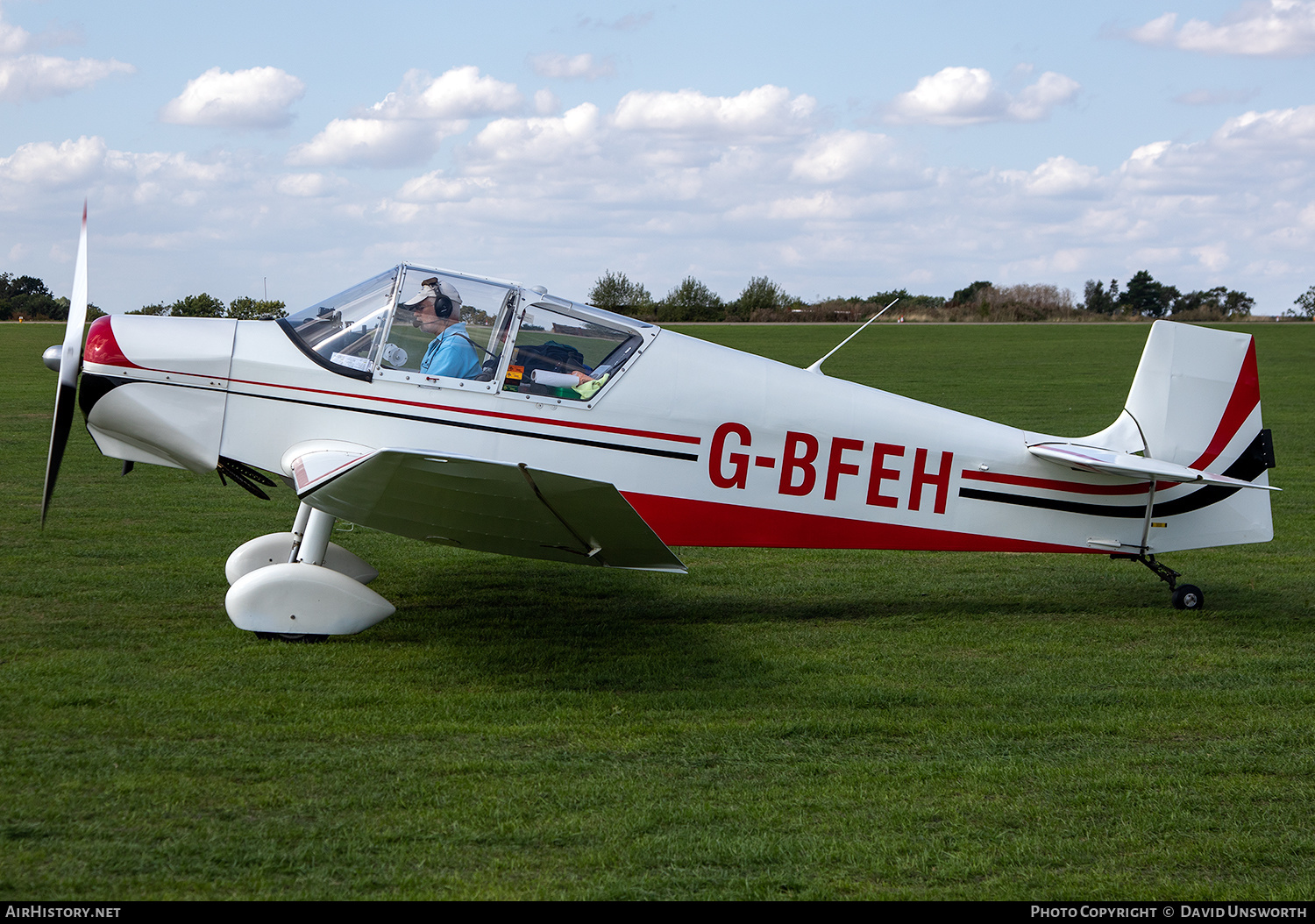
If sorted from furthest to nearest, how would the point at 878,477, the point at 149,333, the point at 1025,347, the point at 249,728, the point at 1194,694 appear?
the point at 1025,347 < the point at 878,477 < the point at 149,333 < the point at 1194,694 < the point at 249,728

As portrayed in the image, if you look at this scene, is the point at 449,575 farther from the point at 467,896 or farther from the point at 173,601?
the point at 467,896

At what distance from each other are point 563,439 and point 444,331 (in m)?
0.97

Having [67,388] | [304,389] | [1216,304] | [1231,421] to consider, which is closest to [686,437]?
[304,389]

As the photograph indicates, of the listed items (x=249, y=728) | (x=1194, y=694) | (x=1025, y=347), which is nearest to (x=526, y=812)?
(x=249, y=728)

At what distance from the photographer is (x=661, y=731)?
4.72 m

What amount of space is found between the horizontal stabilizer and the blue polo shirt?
3.70 m

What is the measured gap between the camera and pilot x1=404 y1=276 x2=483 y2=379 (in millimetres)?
6074

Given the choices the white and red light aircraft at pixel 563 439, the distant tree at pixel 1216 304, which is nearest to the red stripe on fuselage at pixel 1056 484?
the white and red light aircraft at pixel 563 439

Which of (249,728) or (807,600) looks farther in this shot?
(807,600)

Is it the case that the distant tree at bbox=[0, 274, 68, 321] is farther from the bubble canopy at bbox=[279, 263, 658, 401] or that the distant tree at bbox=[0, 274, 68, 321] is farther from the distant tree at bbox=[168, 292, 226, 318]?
the bubble canopy at bbox=[279, 263, 658, 401]

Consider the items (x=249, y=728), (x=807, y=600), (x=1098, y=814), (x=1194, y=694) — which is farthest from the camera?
(x=807, y=600)

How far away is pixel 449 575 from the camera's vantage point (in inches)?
307

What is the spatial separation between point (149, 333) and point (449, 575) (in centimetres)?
280

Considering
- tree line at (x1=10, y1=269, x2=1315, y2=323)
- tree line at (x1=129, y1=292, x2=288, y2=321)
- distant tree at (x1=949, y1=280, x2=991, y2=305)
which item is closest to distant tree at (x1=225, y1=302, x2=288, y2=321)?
tree line at (x1=129, y1=292, x2=288, y2=321)
